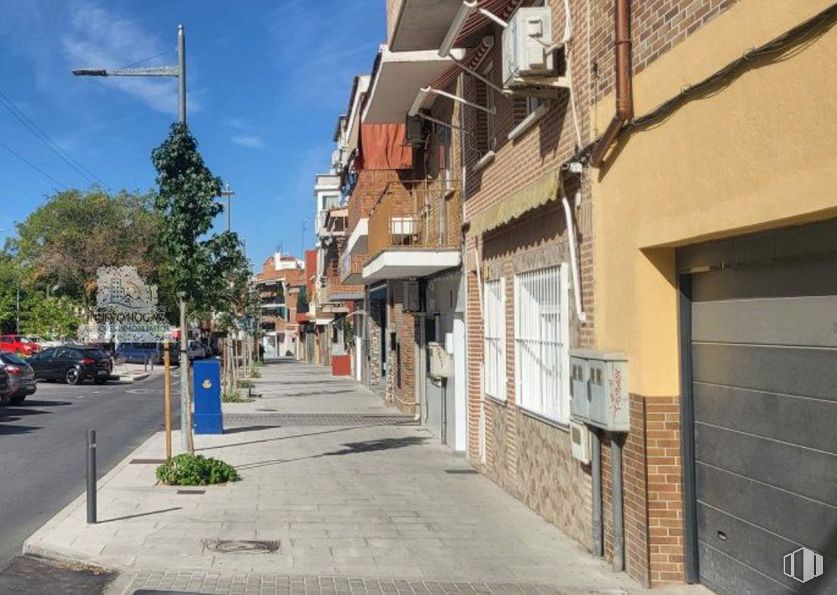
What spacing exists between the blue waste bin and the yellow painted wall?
10.8 meters

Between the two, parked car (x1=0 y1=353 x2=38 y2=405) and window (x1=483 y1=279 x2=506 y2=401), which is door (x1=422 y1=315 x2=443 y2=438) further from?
parked car (x1=0 y1=353 x2=38 y2=405)

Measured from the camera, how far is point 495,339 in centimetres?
1177

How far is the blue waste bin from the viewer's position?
1680 cm

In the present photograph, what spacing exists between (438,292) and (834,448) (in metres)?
12.4

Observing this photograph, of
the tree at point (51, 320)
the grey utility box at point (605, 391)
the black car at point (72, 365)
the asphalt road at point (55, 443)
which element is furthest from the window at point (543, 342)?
the tree at point (51, 320)

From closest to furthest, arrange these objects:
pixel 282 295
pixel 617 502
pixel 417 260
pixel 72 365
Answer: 1. pixel 617 502
2. pixel 417 260
3. pixel 72 365
4. pixel 282 295

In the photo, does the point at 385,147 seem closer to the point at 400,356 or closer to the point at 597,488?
the point at 400,356

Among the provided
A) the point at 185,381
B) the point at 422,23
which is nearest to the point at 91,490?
the point at 185,381

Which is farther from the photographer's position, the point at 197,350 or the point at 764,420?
the point at 197,350

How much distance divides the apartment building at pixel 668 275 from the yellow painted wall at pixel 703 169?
0.01 m

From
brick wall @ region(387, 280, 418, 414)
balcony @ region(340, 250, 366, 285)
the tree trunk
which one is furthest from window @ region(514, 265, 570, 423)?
balcony @ region(340, 250, 366, 285)

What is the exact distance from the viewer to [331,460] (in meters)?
13.6

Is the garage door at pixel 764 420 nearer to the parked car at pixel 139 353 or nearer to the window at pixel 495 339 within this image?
the window at pixel 495 339

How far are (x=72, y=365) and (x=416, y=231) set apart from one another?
21945 mm
